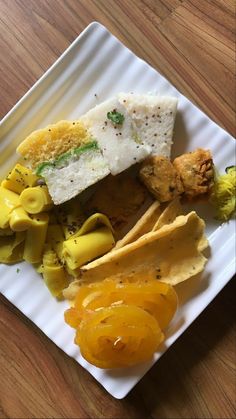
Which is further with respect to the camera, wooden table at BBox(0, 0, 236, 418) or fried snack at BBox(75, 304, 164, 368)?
wooden table at BBox(0, 0, 236, 418)

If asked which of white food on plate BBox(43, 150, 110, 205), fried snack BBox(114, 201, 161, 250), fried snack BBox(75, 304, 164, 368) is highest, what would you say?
white food on plate BBox(43, 150, 110, 205)

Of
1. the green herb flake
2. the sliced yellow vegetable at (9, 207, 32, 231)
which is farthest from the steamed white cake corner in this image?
the sliced yellow vegetable at (9, 207, 32, 231)

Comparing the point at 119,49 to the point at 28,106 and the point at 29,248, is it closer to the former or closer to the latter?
the point at 28,106

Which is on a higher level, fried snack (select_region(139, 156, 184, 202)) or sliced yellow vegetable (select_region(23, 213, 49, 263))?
sliced yellow vegetable (select_region(23, 213, 49, 263))

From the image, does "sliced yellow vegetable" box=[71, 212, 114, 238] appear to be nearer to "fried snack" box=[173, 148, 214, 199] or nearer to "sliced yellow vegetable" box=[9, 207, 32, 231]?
"sliced yellow vegetable" box=[9, 207, 32, 231]

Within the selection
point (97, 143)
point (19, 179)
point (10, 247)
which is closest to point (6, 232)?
point (10, 247)

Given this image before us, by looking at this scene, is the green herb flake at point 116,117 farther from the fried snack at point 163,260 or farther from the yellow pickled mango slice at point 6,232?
the yellow pickled mango slice at point 6,232
